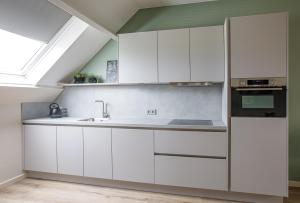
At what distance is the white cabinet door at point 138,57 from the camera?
2957 mm

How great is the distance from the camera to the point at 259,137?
2297mm

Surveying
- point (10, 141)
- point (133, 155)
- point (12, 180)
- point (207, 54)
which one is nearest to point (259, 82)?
point (207, 54)

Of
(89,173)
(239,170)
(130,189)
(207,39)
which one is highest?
(207,39)

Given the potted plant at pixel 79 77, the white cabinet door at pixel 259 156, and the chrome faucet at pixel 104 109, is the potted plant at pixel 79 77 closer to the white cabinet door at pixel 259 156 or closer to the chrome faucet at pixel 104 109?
the chrome faucet at pixel 104 109

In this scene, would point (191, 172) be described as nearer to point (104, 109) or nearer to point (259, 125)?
point (259, 125)

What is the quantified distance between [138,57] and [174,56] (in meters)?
0.51

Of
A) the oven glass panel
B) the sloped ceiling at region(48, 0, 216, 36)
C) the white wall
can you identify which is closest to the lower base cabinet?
the white wall

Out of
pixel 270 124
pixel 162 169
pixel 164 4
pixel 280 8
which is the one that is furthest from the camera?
pixel 164 4

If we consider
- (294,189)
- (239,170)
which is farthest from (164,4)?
(294,189)

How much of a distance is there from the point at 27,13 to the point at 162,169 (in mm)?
2403

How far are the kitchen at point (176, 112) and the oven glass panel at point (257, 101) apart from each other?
0.01 metres

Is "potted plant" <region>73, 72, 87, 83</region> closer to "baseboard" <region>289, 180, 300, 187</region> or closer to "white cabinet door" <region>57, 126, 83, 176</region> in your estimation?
"white cabinet door" <region>57, 126, 83, 176</region>

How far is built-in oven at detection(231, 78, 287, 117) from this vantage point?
2.24 meters

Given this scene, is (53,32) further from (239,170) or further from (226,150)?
(239,170)
